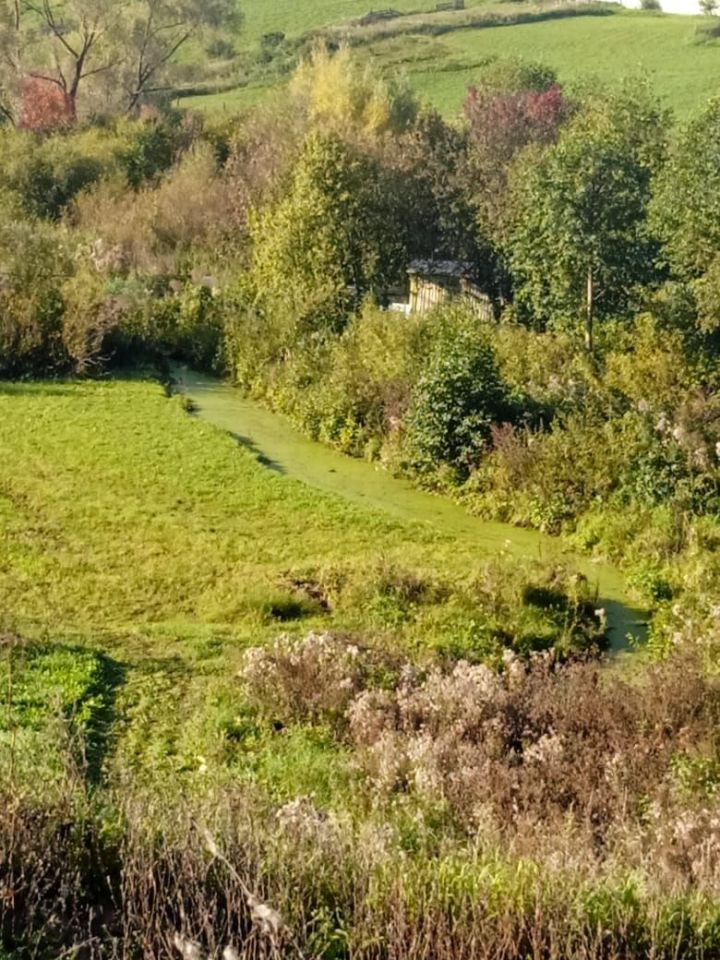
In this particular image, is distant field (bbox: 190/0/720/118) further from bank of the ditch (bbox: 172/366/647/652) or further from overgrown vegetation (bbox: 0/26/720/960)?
bank of the ditch (bbox: 172/366/647/652)

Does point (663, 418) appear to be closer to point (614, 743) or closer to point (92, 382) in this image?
point (614, 743)

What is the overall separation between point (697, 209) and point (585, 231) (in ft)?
7.79

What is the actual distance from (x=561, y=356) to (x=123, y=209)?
21647 millimetres

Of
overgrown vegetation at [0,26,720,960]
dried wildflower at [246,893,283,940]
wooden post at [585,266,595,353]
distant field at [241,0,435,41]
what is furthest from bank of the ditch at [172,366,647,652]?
distant field at [241,0,435,41]

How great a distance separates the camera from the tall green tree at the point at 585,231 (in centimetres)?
2358

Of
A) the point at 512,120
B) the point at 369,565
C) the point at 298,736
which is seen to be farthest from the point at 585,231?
the point at 512,120

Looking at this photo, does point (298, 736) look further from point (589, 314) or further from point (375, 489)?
point (589, 314)

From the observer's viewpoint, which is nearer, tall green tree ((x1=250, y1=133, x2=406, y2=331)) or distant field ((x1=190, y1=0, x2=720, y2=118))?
tall green tree ((x1=250, y1=133, x2=406, y2=331))

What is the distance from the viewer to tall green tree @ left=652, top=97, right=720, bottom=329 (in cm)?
2211

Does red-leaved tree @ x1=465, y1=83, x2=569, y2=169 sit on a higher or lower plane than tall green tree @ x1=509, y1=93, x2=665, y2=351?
higher

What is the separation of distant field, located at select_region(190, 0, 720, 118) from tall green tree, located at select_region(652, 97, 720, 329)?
3134 cm

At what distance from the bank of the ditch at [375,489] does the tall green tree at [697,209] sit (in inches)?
284

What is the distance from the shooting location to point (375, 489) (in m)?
21.1

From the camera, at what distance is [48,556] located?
629 inches
